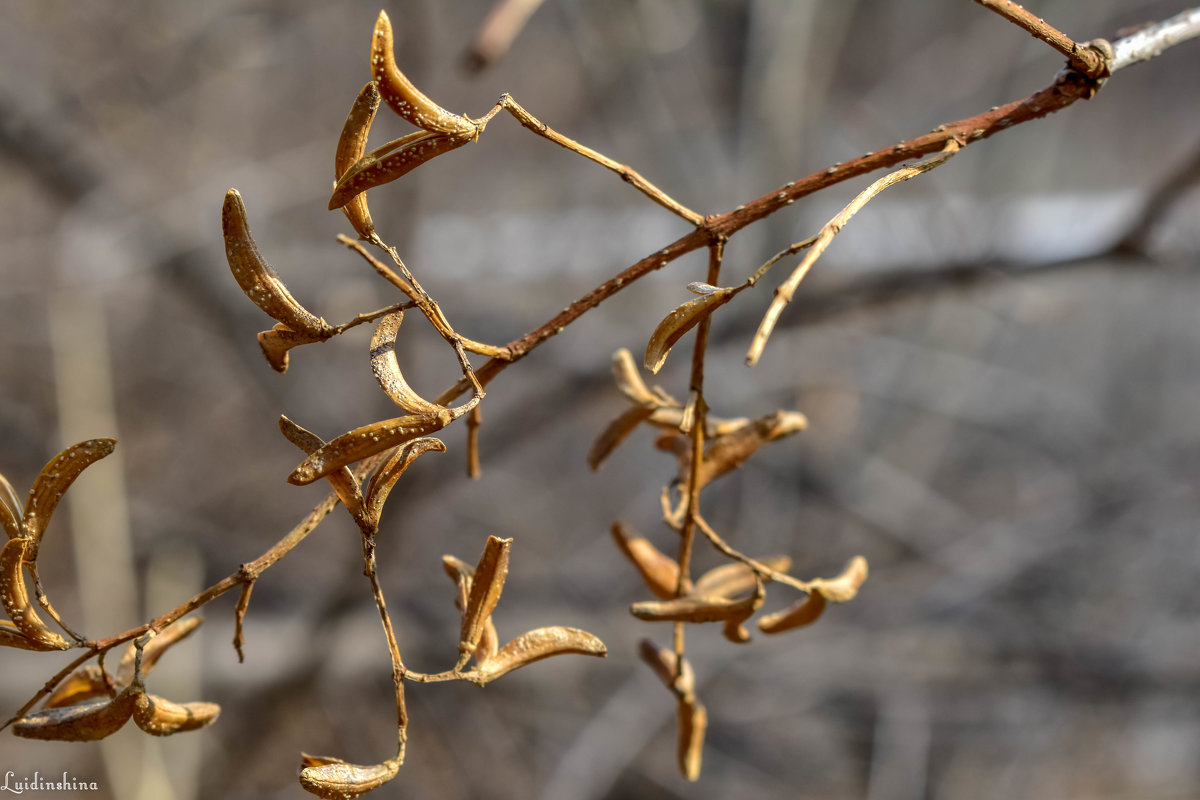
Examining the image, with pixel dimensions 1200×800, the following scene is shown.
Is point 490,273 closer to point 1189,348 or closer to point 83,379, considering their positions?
point 83,379

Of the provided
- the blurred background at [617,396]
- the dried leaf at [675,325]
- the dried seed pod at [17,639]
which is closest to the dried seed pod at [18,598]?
the dried seed pod at [17,639]

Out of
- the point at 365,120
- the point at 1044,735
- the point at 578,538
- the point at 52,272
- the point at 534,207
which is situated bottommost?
the point at 365,120

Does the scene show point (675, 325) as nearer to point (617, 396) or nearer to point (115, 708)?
point (115, 708)

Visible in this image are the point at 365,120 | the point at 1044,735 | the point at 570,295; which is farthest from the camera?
the point at 570,295

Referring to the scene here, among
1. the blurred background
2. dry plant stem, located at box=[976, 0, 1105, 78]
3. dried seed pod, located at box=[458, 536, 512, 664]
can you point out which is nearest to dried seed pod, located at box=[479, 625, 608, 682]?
dried seed pod, located at box=[458, 536, 512, 664]

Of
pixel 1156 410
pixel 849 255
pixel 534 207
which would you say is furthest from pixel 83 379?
pixel 1156 410

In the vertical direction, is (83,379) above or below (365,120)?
above

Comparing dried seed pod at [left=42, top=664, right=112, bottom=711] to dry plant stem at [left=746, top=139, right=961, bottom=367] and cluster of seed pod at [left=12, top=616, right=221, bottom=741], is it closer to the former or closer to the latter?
cluster of seed pod at [left=12, top=616, right=221, bottom=741]
